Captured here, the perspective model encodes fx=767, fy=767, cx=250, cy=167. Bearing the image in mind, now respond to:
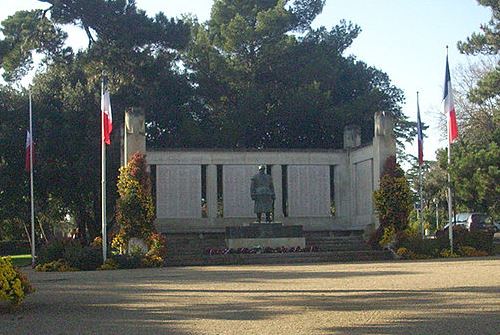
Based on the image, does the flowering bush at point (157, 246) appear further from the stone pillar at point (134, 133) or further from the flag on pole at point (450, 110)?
the flag on pole at point (450, 110)

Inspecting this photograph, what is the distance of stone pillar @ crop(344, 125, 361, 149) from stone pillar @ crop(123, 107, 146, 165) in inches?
407

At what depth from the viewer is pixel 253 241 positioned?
2895 centimetres

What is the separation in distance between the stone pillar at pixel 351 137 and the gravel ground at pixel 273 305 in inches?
Answer: 661

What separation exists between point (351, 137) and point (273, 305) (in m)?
24.0

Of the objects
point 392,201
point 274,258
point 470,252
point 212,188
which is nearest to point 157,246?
point 274,258

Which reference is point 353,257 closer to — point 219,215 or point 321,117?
point 219,215

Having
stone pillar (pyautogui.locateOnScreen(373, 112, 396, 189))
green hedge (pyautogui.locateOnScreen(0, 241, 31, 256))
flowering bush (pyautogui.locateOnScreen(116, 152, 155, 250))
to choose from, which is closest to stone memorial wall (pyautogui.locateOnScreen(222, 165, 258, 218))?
stone pillar (pyautogui.locateOnScreen(373, 112, 396, 189))

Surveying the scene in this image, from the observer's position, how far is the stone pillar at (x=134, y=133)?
30.0 m

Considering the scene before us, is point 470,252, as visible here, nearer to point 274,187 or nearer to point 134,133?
point 274,187

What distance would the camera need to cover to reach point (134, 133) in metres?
30.1

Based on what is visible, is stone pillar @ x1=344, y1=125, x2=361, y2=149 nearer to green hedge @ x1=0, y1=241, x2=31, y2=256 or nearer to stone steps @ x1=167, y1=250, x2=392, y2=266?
stone steps @ x1=167, y1=250, x2=392, y2=266

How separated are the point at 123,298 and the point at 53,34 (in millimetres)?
28164

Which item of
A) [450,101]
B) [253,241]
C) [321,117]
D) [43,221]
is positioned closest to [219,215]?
[253,241]

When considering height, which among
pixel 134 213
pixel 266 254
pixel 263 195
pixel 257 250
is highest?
pixel 263 195
